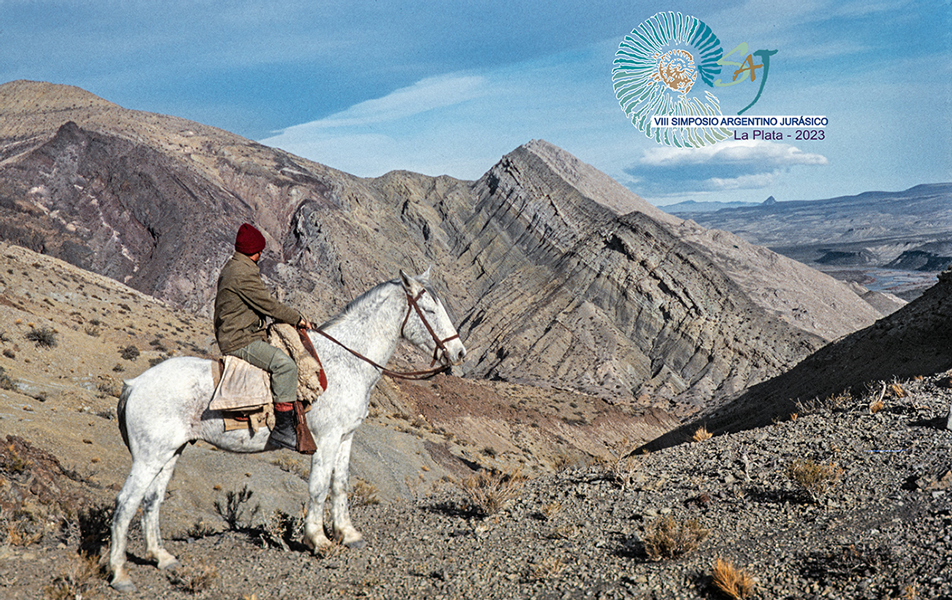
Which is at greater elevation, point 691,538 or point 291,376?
point 291,376

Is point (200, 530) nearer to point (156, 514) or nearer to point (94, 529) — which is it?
point (94, 529)

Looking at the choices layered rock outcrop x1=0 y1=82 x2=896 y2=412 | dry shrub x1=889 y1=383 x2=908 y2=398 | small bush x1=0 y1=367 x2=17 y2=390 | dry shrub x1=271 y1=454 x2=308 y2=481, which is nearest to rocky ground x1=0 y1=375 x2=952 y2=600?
A: dry shrub x1=889 y1=383 x2=908 y2=398

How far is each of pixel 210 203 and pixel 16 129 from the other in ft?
99.5

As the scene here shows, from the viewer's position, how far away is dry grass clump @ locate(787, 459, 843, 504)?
7426mm

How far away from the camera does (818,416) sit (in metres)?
11.3

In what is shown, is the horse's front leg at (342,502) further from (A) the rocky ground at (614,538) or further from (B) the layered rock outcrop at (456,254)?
(B) the layered rock outcrop at (456,254)

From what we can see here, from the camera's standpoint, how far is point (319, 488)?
7.09 meters

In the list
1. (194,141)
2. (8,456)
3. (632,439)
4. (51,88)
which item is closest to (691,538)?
(8,456)

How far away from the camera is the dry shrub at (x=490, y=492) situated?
854 centimetres

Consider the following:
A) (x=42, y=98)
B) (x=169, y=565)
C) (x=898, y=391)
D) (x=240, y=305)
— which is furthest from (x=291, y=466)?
(x=42, y=98)

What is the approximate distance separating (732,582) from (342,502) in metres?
4.55

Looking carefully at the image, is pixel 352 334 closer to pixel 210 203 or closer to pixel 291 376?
pixel 291 376

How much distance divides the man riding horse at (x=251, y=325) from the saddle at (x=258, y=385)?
0.29 feet

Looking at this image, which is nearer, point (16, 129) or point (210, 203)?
point (210, 203)
